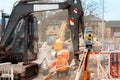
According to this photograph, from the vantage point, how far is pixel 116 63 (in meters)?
16.0

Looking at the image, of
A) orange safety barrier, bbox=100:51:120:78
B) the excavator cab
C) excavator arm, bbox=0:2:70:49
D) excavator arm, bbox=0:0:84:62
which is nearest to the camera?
excavator arm, bbox=0:0:84:62

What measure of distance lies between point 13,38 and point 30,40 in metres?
0.80

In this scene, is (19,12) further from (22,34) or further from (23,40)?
(23,40)

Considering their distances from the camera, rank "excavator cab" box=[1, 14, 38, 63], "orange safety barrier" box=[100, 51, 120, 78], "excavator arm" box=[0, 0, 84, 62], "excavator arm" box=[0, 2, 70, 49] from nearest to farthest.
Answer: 1. "excavator arm" box=[0, 0, 84, 62]
2. "excavator arm" box=[0, 2, 70, 49]
3. "excavator cab" box=[1, 14, 38, 63]
4. "orange safety barrier" box=[100, 51, 120, 78]

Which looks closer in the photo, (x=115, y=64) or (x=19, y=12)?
(x=19, y=12)

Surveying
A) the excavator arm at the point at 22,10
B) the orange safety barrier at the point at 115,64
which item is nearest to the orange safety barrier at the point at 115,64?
the orange safety barrier at the point at 115,64

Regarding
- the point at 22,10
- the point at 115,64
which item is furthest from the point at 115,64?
the point at 22,10

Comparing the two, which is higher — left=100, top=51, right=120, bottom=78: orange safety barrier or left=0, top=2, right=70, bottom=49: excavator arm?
left=0, top=2, right=70, bottom=49: excavator arm

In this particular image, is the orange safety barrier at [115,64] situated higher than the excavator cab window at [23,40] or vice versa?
the excavator cab window at [23,40]

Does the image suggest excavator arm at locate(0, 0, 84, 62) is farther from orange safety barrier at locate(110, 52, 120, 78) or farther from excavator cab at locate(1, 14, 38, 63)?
orange safety barrier at locate(110, 52, 120, 78)

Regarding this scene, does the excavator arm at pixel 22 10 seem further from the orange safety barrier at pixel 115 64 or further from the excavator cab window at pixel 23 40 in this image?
the orange safety barrier at pixel 115 64

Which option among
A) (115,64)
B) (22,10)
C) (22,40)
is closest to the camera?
(22,10)

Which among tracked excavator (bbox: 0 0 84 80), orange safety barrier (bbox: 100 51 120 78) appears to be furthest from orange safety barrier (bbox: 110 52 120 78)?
tracked excavator (bbox: 0 0 84 80)

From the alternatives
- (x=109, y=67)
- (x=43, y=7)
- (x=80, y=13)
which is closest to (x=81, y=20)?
(x=80, y=13)
